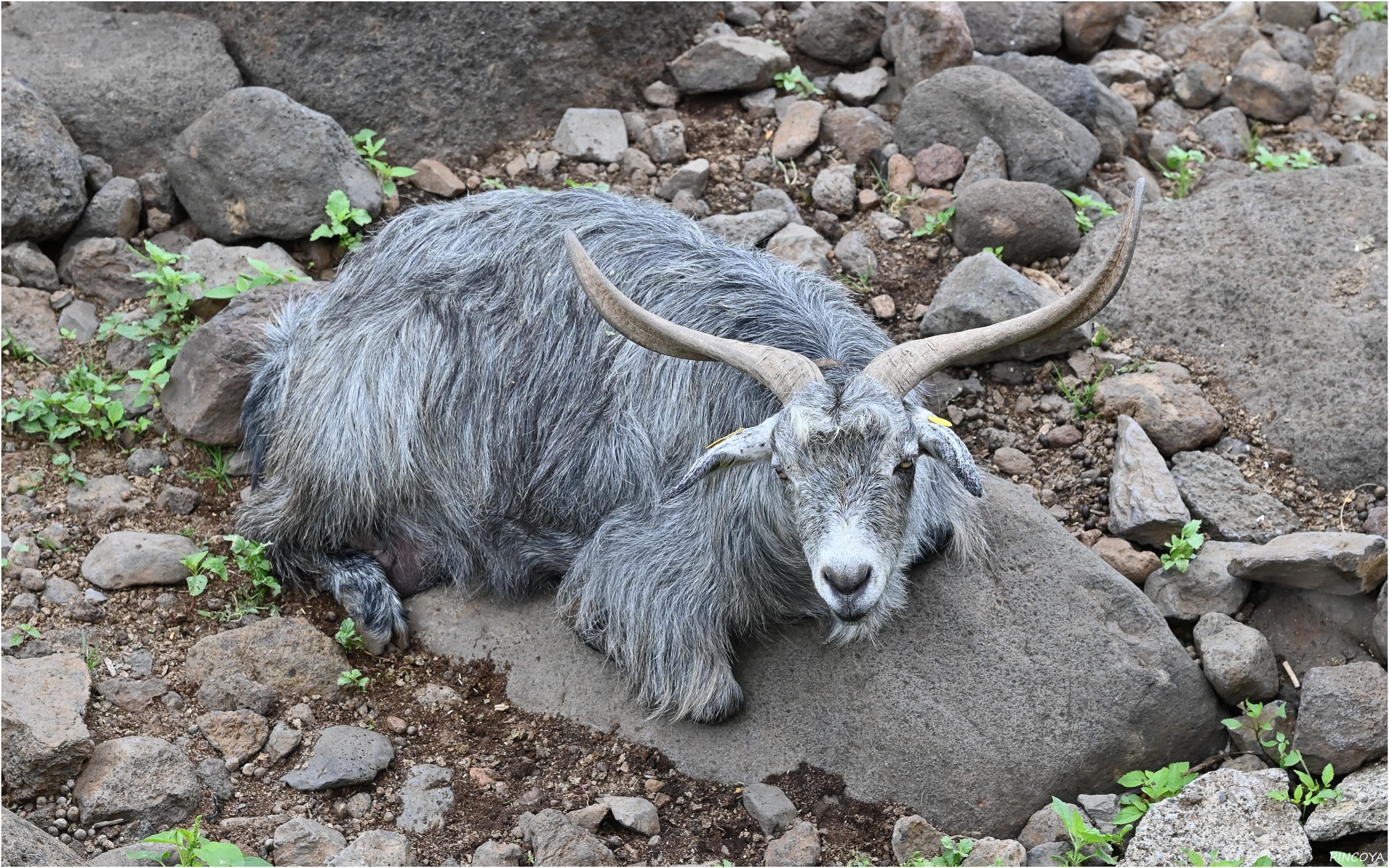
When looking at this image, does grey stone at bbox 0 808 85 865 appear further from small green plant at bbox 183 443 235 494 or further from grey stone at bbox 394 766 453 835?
small green plant at bbox 183 443 235 494

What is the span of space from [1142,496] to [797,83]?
10.9 feet

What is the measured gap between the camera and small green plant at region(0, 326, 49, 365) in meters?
6.31

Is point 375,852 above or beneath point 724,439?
beneath

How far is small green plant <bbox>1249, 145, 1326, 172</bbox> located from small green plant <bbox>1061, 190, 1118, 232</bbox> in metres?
0.93

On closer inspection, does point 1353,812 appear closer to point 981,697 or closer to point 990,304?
point 981,697

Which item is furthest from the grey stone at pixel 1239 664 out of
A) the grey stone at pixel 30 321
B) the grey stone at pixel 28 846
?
the grey stone at pixel 30 321

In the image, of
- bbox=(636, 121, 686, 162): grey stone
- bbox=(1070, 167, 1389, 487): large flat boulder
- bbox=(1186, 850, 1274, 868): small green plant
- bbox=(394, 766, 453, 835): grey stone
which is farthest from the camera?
bbox=(636, 121, 686, 162): grey stone

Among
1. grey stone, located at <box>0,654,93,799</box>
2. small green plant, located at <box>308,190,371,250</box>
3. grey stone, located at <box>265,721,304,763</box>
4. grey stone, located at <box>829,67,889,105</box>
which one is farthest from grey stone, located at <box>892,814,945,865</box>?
grey stone, located at <box>829,67,889,105</box>

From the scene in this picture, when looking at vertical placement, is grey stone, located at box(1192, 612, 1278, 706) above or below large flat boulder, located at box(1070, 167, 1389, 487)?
below

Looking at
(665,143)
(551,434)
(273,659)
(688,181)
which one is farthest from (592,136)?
(273,659)

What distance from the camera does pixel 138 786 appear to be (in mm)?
4461

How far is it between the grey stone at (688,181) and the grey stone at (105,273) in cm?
256

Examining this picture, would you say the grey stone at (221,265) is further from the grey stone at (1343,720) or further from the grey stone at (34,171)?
the grey stone at (1343,720)

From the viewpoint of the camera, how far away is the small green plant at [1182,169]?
23.6ft
